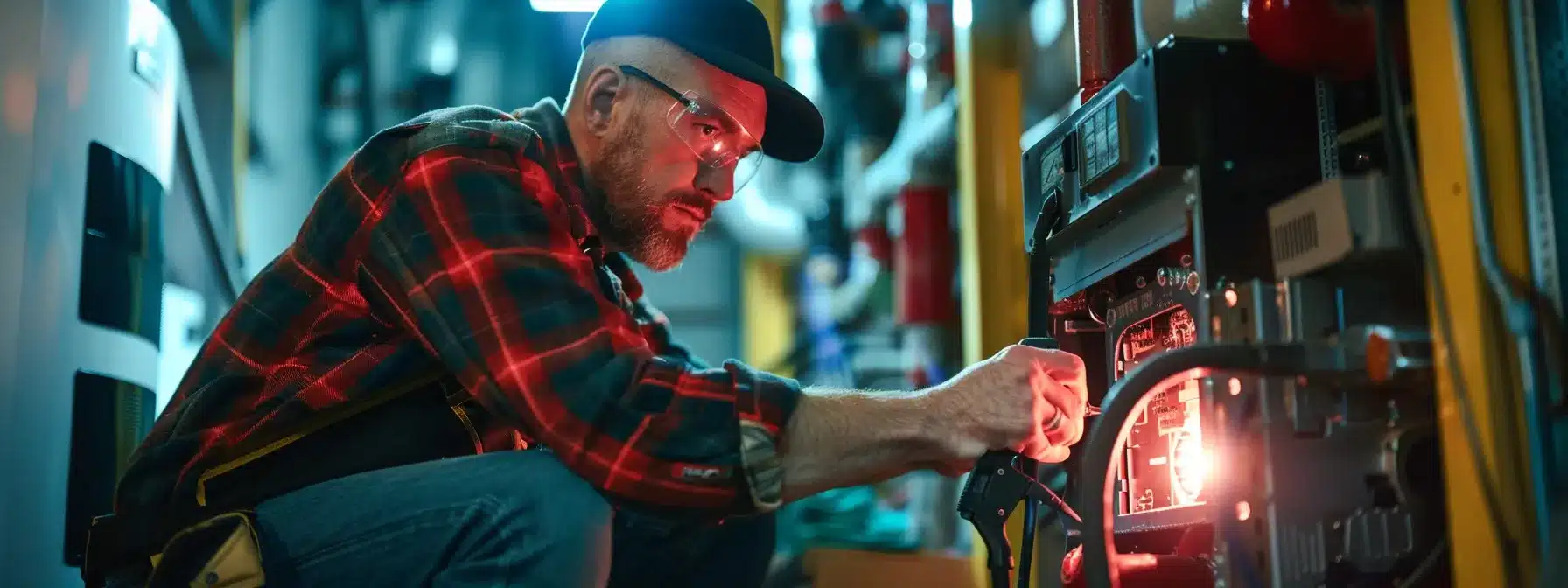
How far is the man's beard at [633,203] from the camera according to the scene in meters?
1.37

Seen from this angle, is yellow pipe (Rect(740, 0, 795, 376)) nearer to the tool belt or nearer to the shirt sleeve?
the tool belt

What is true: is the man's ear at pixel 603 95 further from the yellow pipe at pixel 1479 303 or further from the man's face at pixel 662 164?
the yellow pipe at pixel 1479 303

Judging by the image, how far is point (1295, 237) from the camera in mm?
981

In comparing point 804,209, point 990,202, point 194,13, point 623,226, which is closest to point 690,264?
point 804,209

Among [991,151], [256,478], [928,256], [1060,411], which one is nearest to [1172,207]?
[1060,411]

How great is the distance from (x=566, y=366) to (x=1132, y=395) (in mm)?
455

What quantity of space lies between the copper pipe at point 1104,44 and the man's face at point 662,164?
37 cm

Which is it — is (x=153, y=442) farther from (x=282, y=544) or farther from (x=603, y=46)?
(x=603, y=46)

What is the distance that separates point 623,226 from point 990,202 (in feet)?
3.12

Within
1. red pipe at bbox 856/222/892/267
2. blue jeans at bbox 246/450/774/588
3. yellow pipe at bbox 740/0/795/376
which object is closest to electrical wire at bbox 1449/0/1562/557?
blue jeans at bbox 246/450/774/588

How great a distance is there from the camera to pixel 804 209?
424 cm

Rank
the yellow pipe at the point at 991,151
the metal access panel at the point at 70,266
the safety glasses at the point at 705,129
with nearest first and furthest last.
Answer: the safety glasses at the point at 705,129
the metal access panel at the point at 70,266
the yellow pipe at the point at 991,151

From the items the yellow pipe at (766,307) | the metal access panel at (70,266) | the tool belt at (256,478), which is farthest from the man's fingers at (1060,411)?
the yellow pipe at (766,307)

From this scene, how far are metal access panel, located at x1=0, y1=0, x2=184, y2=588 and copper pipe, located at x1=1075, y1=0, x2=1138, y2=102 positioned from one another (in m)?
1.33
